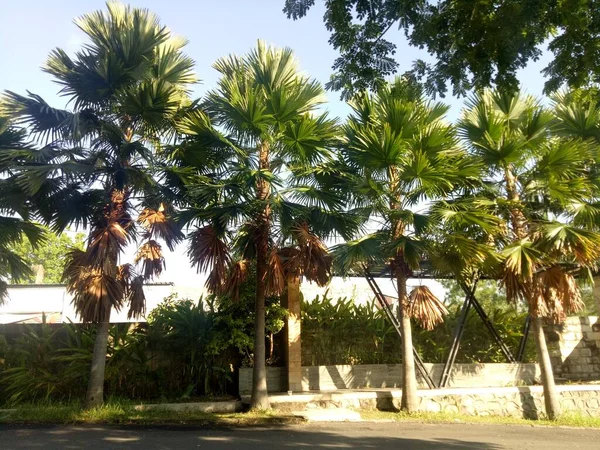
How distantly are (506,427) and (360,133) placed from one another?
6161 mm

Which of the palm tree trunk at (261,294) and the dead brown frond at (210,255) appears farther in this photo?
the palm tree trunk at (261,294)

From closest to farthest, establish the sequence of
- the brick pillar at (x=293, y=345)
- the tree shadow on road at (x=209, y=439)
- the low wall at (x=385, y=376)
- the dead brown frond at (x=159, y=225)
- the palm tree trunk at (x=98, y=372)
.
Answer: the tree shadow on road at (x=209, y=439) → the palm tree trunk at (x=98, y=372) → the dead brown frond at (x=159, y=225) → the brick pillar at (x=293, y=345) → the low wall at (x=385, y=376)

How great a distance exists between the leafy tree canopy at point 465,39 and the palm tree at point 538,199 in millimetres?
4487

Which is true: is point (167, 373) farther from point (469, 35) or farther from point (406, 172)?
point (469, 35)

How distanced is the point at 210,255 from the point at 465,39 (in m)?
5.50

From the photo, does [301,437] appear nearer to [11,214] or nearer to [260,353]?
[260,353]

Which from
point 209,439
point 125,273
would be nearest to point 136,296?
point 125,273

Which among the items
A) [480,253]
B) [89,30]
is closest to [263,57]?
[89,30]

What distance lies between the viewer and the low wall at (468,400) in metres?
9.46

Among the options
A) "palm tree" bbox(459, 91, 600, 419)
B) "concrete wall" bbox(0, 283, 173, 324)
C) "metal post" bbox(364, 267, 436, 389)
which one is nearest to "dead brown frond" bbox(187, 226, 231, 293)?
"metal post" bbox(364, 267, 436, 389)

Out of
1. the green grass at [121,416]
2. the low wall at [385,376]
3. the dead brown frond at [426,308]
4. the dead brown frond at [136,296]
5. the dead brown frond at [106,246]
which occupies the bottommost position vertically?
the green grass at [121,416]

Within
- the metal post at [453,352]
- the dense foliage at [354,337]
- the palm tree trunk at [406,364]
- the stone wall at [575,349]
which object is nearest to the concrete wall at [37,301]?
the dense foliage at [354,337]

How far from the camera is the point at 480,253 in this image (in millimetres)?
8859

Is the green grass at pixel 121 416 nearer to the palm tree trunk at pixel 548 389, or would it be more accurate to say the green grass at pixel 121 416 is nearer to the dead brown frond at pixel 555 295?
the palm tree trunk at pixel 548 389
